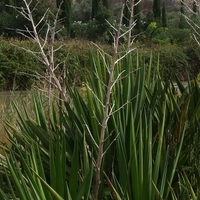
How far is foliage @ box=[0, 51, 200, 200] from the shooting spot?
6.47 ft

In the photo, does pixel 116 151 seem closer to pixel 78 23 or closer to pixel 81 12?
pixel 78 23

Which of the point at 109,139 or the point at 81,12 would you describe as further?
the point at 81,12

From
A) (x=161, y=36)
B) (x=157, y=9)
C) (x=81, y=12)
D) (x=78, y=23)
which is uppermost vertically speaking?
(x=157, y=9)

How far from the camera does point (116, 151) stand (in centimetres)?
256

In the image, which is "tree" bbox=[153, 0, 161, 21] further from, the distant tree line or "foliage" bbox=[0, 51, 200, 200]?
"foliage" bbox=[0, 51, 200, 200]

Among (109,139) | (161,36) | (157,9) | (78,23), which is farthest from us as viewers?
(157,9)

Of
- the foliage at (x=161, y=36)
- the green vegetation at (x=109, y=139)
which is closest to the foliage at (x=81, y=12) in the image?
the foliage at (x=161, y=36)

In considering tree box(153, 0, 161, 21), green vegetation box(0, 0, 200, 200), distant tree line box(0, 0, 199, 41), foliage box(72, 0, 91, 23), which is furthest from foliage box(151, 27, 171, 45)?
green vegetation box(0, 0, 200, 200)

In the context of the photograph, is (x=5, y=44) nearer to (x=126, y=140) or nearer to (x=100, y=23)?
(x=100, y=23)

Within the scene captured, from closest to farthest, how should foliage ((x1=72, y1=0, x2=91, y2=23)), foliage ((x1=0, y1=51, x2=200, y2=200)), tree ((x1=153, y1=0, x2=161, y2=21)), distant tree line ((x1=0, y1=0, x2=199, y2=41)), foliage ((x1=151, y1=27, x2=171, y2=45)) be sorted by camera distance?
foliage ((x1=0, y1=51, x2=200, y2=200)), foliage ((x1=151, y1=27, x2=171, y2=45)), distant tree line ((x1=0, y1=0, x2=199, y2=41)), tree ((x1=153, y1=0, x2=161, y2=21)), foliage ((x1=72, y1=0, x2=91, y2=23))

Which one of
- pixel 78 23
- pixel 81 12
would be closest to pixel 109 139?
pixel 78 23

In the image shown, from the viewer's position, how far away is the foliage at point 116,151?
77.6 inches

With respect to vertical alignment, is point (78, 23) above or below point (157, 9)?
below

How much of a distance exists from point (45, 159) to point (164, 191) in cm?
75
